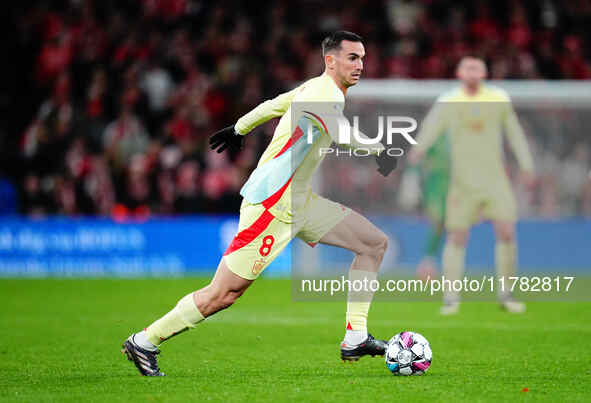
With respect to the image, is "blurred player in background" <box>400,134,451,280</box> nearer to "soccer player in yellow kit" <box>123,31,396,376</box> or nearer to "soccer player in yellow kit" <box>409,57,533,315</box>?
"soccer player in yellow kit" <box>409,57,533,315</box>

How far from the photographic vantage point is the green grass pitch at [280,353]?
6281mm

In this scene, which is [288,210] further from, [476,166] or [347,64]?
[476,166]

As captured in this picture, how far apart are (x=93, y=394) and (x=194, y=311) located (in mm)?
870

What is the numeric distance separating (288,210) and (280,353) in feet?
5.59

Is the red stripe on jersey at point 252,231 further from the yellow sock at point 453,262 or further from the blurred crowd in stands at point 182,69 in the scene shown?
the blurred crowd in stands at point 182,69

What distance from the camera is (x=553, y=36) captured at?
19.8 metres

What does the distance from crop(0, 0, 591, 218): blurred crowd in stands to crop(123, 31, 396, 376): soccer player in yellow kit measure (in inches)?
380

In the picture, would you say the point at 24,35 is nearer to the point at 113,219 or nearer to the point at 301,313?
the point at 113,219

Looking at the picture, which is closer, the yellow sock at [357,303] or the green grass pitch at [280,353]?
the green grass pitch at [280,353]

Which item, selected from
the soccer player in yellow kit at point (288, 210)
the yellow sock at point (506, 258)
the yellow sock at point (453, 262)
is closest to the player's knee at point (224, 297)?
the soccer player in yellow kit at point (288, 210)

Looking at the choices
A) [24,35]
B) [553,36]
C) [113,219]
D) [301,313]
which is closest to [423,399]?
[301,313]

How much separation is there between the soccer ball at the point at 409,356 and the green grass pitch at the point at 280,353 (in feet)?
0.25

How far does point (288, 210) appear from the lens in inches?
270

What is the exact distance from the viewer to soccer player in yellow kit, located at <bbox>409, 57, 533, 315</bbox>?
11383 millimetres
